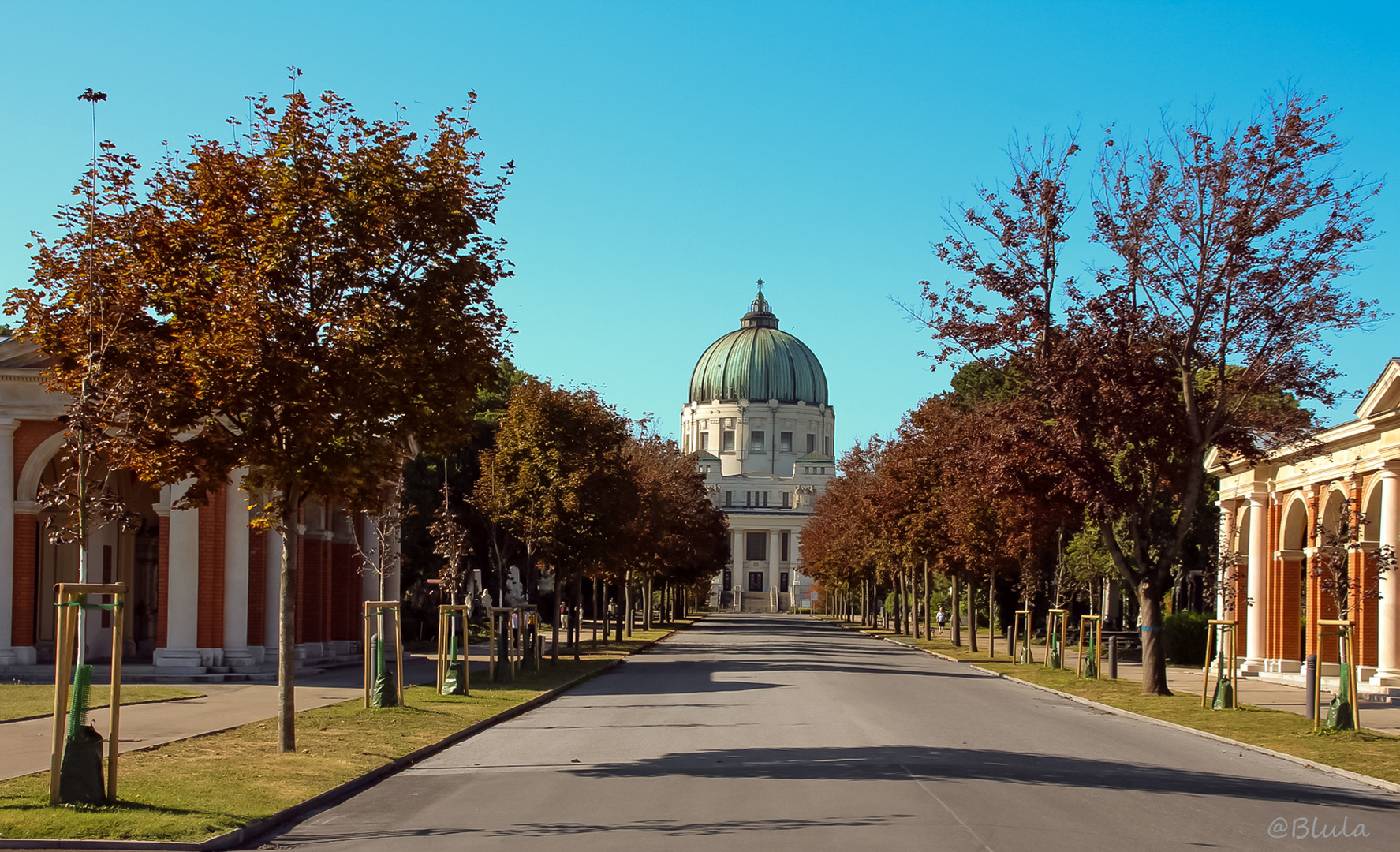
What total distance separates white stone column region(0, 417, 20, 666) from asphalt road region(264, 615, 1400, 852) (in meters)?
12.6

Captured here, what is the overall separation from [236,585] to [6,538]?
4.60 m

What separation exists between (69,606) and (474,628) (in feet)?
161

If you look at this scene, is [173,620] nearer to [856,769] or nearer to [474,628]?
[856,769]

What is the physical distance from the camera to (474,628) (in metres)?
59.6

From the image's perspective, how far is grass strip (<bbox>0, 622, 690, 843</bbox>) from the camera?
10359mm

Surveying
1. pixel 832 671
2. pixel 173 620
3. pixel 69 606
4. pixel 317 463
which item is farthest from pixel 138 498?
pixel 69 606

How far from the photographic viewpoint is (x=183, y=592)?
2839 centimetres

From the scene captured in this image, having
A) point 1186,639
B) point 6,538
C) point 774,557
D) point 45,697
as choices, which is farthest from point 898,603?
point 774,557

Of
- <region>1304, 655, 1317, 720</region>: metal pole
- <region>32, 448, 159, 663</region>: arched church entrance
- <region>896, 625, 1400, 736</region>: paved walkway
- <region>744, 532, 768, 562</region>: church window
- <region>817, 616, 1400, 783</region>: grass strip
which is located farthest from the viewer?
<region>744, 532, 768, 562</region>: church window

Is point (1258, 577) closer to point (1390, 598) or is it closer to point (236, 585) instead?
point (1390, 598)

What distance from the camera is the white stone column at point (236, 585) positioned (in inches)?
1121

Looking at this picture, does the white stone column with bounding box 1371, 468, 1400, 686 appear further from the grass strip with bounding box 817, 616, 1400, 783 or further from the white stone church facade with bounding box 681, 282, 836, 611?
the white stone church facade with bounding box 681, 282, 836, 611

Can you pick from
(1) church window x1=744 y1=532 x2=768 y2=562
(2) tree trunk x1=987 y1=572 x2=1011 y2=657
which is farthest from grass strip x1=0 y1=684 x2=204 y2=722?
(1) church window x1=744 y1=532 x2=768 y2=562

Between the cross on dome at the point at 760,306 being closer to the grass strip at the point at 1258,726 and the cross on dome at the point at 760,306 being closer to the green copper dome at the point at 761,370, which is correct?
the green copper dome at the point at 761,370
